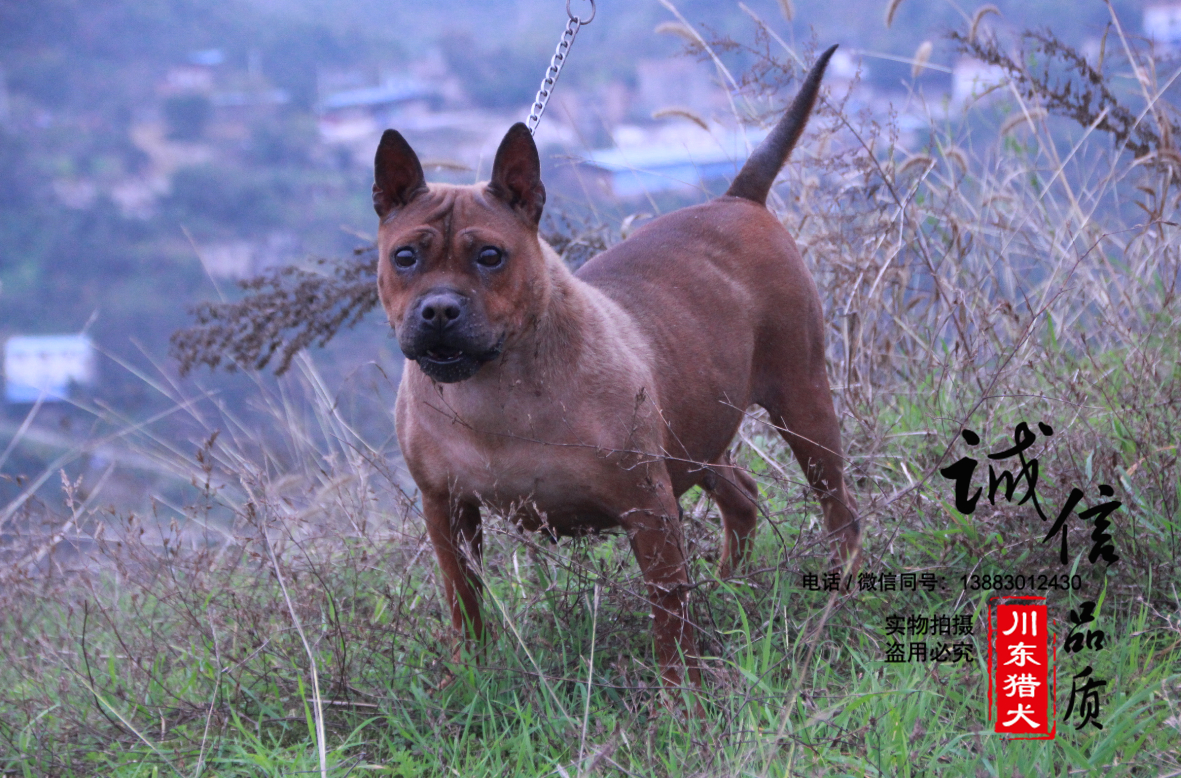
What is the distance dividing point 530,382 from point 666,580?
0.67 metres

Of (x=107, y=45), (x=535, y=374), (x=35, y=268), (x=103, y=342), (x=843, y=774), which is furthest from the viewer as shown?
(x=107, y=45)

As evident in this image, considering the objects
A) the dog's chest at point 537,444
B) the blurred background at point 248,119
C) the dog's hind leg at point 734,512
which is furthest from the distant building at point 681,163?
the dog's chest at point 537,444

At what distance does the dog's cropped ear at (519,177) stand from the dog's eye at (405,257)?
29cm

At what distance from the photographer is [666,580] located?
9.31 feet

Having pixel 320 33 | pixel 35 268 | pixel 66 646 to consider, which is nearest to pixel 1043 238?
pixel 66 646

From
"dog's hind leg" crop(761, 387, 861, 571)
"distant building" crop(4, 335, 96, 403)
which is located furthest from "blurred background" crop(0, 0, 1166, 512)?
"dog's hind leg" crop(761, 387, 861, 571)

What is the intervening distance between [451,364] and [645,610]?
102 cm

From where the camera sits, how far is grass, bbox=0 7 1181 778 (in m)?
2.44

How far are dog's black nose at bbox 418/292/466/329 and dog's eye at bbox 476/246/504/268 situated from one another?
0.20m

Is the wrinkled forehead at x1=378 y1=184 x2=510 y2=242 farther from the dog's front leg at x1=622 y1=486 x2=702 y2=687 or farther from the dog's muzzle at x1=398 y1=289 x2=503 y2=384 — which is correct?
the dog's front leg at x1=622 y1=486 x2=702 y2=687

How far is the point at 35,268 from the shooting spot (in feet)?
53.0

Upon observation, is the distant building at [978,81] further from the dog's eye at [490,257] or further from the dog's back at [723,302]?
the dog's eye at [490,257]

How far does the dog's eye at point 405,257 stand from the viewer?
8.75 ft

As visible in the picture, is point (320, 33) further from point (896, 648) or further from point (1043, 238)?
point (896, 648)
